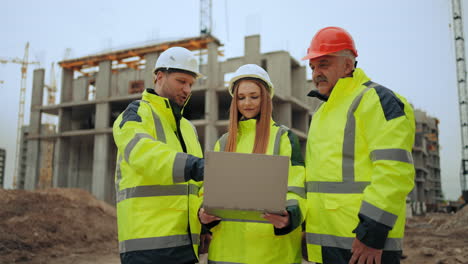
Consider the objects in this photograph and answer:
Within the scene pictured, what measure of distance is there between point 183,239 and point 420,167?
6719 cm

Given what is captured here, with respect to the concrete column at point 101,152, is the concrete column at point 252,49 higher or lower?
higher

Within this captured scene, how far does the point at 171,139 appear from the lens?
9.25 ft

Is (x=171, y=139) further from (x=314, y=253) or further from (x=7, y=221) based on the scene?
(x=7, y=221)

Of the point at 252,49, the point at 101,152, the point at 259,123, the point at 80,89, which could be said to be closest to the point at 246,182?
the point at 259,123

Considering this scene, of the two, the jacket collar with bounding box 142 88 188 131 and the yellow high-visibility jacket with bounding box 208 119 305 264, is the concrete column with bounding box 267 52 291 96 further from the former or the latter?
the yellow high-visibility jacket with bounding box 208 119 305 264

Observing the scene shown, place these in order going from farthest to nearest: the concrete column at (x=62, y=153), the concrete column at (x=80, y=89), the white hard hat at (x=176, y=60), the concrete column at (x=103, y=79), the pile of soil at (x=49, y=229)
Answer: the concrete column at (x=80, y=89)
the concrete column at (x=62, y=153)
the concrete column at (x=103, y=79)
the pile of soil at (x=49, y=229)
the white hard hat at (x=176, y=60)

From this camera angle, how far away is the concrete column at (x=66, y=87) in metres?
36.6

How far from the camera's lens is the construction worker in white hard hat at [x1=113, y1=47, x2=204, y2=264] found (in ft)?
7.77

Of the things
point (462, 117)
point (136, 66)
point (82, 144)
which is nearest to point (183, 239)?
point (136, 66)

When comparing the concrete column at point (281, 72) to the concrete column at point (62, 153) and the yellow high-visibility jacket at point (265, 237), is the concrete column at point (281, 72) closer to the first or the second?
the concrete column at point (62, 153)

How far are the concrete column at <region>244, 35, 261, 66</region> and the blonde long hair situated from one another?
86.6ft

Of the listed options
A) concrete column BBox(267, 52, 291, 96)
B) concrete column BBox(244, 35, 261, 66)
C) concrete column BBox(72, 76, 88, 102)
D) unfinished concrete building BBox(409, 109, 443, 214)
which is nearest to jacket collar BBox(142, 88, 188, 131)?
concrete column BBox(244, 35, 261, 66)

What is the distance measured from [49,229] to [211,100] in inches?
710

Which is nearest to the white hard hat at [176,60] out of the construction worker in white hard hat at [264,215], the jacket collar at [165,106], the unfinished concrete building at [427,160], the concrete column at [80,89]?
the jacket collar at [165,106]
